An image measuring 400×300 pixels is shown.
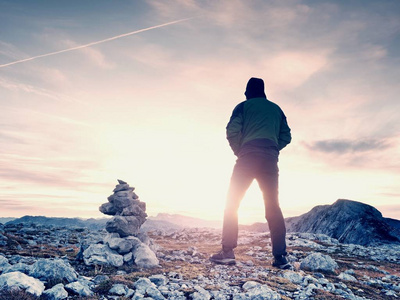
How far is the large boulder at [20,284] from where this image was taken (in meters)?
4.34

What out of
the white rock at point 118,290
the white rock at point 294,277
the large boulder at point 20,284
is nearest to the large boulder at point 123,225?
the white rock at point 118,290

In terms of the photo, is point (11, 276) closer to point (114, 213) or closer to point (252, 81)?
point (114, 213)

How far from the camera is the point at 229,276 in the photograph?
7.39 meters

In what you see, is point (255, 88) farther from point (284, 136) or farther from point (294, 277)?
point (294, 277)

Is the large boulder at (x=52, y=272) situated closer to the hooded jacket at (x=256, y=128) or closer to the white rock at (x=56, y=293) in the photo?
Result: the white rock at (x=56, y=293)

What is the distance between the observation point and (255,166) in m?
8.48

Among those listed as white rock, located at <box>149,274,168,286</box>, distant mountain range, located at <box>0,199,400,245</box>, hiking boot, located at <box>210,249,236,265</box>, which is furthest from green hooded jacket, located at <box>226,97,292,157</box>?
distant mountain range, located at <box>0,199,400,245</box>

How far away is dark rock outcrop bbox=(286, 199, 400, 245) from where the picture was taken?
26.1 meters

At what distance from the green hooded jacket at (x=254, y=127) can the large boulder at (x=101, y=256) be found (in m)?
5.23

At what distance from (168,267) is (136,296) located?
11.5 ft

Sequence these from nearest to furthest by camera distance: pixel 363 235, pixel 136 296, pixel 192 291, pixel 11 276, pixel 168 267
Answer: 1. pixel 11 276
2. pixel 136 296
3. pixel 192 291
4. pixel 168 267
5. pixel 363 235

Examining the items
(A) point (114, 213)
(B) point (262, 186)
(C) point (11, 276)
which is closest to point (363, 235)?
(B) point (262, 186)

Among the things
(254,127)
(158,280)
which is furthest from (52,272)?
(254,127)

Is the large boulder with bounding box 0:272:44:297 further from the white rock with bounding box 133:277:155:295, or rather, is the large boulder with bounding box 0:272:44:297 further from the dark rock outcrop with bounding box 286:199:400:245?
the dark rock outcrop with bounding box 286:199:400:245
